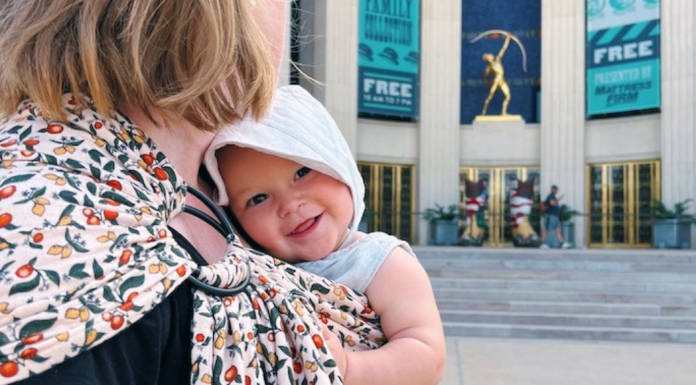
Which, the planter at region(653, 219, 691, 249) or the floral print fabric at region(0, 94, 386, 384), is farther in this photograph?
the planter at region(653, 219, 691, 249)

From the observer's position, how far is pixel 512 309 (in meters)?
8.72

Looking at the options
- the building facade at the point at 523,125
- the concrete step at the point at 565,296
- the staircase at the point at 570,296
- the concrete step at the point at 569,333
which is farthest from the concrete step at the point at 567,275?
the building facade at the point at 523,125

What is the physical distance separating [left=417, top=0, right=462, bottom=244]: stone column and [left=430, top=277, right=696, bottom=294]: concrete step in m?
11.4

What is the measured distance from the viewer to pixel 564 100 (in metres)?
20.9

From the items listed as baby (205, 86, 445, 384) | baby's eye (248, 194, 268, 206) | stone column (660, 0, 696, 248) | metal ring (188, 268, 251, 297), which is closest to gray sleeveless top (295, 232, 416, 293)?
baby (205, 86, 445, 384)

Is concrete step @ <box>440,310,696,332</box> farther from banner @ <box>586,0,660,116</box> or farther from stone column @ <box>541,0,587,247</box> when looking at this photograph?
banner @ <box>586,0,660,116</box>

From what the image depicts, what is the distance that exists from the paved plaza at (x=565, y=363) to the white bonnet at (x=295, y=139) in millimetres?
4422

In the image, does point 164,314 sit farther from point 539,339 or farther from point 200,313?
point 539,339

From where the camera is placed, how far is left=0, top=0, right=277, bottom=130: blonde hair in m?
0.67

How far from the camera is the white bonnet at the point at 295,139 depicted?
94 cm

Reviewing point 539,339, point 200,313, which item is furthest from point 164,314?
point 539,339

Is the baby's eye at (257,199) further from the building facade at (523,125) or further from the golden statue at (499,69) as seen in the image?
the golden statue at (499,69)

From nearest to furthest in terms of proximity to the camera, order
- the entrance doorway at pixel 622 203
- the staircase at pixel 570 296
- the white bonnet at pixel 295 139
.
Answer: the white bonnet at pixel 295 139 → the staircase at pixel 570 296 → the entrance doorway at pixel 622 203

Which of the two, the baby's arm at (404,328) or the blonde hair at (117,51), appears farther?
the baby's arm at (404,328)
